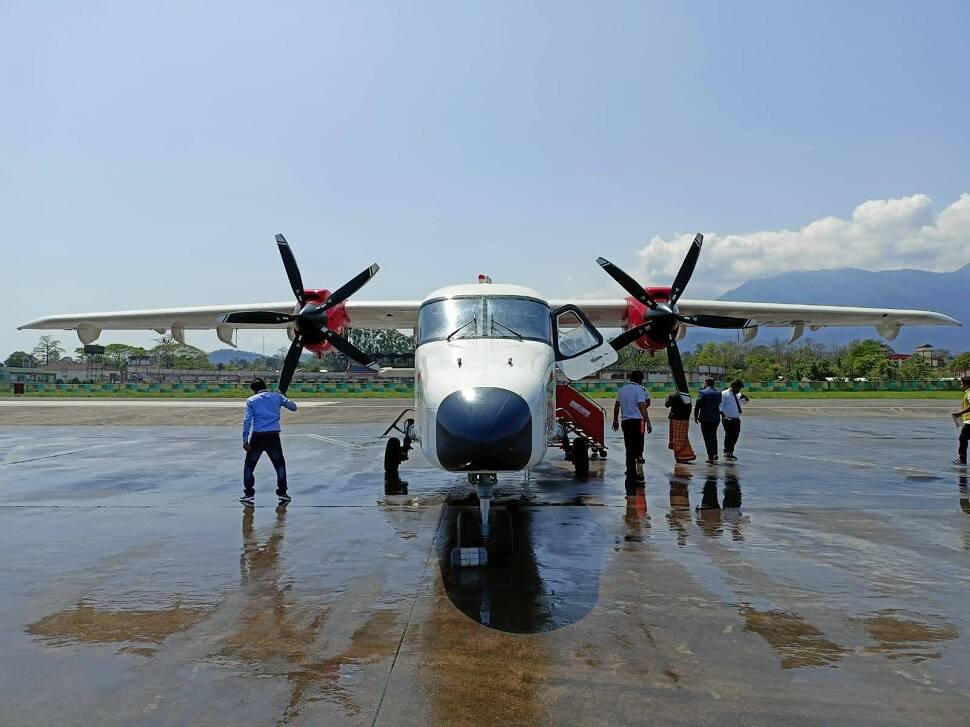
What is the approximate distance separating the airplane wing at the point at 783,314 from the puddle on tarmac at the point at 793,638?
11790mm

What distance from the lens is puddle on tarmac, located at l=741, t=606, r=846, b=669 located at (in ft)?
15.2

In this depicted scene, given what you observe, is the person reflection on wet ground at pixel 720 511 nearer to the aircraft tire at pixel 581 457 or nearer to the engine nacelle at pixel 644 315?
the aircraft tire at pixel 581 457

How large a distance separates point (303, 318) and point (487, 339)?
736 cm

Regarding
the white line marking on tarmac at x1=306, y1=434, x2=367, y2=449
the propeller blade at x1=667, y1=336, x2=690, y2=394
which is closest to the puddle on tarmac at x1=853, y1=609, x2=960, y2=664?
the propeller blade at x1=667, y1=336, x2=690, y2=394

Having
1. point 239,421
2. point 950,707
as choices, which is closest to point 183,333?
point 239,421

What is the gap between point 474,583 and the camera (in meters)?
6.41

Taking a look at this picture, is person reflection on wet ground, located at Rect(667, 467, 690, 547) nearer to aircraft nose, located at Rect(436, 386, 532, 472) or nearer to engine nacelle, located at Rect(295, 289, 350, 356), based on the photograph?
aircraft nose, located at Rect(436, 386, 532, 472)

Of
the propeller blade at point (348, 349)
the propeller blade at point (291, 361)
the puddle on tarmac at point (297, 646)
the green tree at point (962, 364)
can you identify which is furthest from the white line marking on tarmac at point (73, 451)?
the green tree at point (962, 364)

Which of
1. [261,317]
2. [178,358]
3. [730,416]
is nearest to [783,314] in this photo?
[730,416]

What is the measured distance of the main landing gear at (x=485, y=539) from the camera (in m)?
6.89

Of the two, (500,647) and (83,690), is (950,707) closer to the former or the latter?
(500,647)

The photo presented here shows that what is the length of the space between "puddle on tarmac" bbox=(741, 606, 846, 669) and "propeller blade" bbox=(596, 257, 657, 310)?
9.71 m

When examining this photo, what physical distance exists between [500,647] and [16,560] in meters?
5.15

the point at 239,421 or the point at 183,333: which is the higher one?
the point at 183,333
